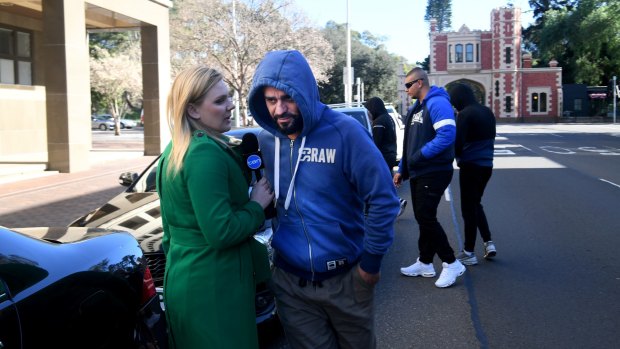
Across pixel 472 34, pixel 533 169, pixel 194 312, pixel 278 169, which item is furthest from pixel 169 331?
pixel 472 34

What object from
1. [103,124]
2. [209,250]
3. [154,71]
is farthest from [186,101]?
[103,124]

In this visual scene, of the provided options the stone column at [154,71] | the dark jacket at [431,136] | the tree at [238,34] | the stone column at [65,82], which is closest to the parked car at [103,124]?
the tree at [238,34]

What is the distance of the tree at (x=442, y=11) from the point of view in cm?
11444

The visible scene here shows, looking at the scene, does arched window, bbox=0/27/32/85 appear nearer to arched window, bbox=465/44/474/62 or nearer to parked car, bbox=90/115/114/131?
parked car, bbox=90/115/114/131

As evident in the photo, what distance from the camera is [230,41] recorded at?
2988 cm

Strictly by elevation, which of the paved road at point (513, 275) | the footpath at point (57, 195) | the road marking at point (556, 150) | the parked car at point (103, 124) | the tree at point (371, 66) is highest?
the tree at point (371, 66)

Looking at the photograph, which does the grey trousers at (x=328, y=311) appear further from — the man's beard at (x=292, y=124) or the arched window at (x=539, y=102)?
the arched window at (x=539, y=102)

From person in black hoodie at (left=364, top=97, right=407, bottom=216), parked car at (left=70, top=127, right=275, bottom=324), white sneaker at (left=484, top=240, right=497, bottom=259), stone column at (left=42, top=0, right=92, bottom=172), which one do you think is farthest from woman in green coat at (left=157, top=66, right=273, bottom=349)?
stone column at (left=42, top=0, right=92, bottom=172)

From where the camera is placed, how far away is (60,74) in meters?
16.9

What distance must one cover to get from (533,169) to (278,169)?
16.3 m

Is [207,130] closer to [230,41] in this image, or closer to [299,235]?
[299,235]

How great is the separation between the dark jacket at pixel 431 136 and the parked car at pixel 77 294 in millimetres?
3301

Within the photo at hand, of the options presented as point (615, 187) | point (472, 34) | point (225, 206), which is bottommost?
point (615, 187)

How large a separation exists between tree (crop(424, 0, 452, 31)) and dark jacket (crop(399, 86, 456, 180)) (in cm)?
11405
